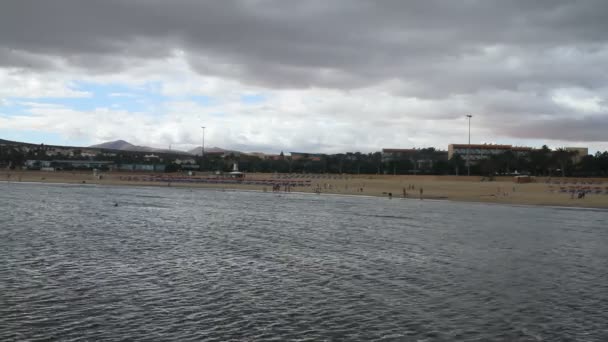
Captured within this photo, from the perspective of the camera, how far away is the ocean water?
10883 millimetres

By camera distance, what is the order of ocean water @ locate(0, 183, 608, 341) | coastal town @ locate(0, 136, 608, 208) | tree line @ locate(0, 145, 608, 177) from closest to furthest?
1. ocean water @ locate(0, 183, 608, 341)
2. coastal town @ locate(0, 136, 608, 208)
3. tree line @ locate(0, 145, 608, 177)

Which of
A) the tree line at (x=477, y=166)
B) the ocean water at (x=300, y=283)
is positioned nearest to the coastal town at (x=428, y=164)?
the tree line at (x=477, y=166)

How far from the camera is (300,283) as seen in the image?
1509cm

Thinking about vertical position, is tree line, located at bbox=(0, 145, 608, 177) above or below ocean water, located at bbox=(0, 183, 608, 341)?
above

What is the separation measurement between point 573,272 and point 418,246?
6411mm

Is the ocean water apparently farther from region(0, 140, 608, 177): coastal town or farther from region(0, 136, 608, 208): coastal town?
region(0, 140, 608, 177): coastal town

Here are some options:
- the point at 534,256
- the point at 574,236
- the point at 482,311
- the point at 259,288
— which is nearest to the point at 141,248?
the point at 259,288

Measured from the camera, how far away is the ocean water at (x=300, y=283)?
35.7ft

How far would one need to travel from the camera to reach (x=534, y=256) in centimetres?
2014

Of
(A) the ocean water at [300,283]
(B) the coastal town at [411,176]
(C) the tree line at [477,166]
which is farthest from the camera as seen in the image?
(C) the tree line at [477,166]

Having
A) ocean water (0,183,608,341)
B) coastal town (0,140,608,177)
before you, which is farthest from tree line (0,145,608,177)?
ocean water (0,183,608,341)

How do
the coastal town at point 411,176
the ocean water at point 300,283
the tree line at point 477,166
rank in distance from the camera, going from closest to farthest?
the ocean water at point 300,283 < the coastal town at point 411,176 < the tree line at point 477,166

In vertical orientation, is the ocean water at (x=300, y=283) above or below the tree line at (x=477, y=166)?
below

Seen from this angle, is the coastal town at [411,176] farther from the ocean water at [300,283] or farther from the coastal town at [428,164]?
the ocean water at [300,283]
